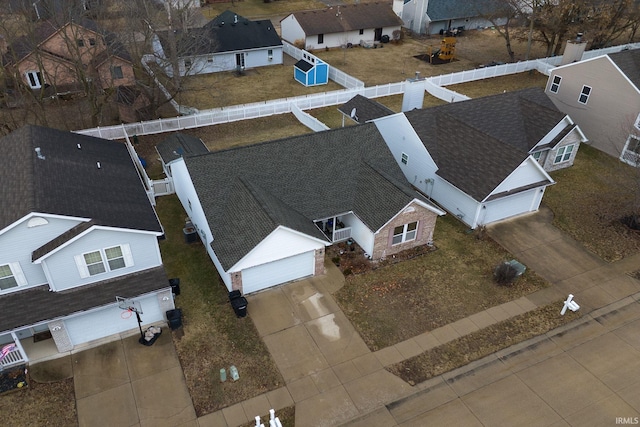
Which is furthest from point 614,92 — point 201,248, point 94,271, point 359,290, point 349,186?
point 94,271

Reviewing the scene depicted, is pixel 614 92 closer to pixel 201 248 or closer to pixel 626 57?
pixel 626 57

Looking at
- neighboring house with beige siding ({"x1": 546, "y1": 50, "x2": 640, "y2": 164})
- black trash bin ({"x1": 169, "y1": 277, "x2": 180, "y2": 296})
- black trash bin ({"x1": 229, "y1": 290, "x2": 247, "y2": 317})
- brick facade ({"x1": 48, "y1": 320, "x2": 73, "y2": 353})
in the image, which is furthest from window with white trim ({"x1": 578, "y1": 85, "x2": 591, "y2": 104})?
brick facade ({"x1": 48, "y1": 320, "x2": 73, "y2": 353})

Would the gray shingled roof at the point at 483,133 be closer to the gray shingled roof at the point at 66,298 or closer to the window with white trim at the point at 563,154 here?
the window with white trim at the point at 563,154

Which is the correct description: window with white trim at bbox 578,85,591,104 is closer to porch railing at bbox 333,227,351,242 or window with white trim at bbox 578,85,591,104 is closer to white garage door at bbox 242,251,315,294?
porch railing at bbox 333,227,351,242

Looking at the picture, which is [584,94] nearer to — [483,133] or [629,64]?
[629,64]

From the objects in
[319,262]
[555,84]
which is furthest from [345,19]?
[319,262]

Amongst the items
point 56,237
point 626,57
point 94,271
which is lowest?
point 94,271

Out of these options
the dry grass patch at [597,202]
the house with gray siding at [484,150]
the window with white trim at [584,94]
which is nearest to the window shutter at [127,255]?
the house with gray siding at [484,150]
